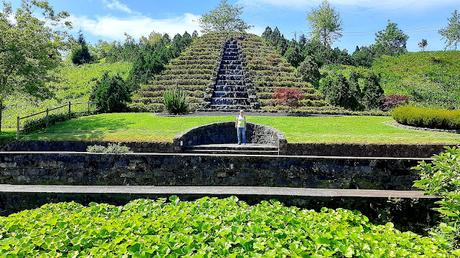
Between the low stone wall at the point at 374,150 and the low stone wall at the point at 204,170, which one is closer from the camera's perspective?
the low stone wall at the point at 204,170

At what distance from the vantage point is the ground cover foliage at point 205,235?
3.83 meters

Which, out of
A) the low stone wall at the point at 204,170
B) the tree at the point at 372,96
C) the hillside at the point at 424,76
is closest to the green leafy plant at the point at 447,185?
the low stone wall at the point at 204,170

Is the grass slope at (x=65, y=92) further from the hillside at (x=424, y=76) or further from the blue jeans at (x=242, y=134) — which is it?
the hillside at (x=424, y=76)

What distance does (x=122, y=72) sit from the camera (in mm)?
48094

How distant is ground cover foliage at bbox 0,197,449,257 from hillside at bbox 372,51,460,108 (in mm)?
35277

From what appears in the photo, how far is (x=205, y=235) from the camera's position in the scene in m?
4.19

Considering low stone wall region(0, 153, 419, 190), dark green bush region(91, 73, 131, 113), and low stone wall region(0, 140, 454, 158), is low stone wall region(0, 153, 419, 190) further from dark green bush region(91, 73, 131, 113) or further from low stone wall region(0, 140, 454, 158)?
dark green bush region(91, 73, 131, 113)

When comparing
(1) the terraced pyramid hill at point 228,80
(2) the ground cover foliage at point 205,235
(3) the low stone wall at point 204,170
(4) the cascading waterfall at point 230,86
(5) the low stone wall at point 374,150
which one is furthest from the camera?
(4) the cascading waterfall at point 230,86

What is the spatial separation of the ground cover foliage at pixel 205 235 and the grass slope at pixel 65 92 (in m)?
17.9

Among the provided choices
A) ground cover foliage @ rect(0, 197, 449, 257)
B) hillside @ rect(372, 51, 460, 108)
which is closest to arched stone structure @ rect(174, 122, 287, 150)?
ground cover foliage @ rect(0, 197, 449, 257)

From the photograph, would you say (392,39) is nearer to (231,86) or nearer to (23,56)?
(231,86)

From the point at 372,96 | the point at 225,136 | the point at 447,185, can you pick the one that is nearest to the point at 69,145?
the point at 225,136

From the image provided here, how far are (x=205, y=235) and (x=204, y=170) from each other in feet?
17.9

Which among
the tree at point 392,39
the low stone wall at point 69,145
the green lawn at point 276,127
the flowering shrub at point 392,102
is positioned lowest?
the low stone wall at point 69,145
